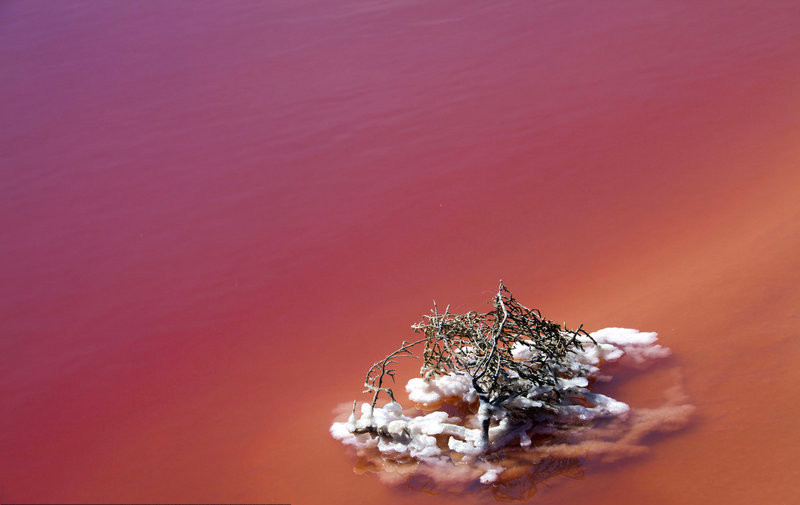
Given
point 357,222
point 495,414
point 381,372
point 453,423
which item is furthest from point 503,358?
point 357,222

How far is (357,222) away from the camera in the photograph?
5410mm

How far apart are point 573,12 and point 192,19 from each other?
413 cm

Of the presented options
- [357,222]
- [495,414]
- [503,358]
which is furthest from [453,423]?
[357,222]

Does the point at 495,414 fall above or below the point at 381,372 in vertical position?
below

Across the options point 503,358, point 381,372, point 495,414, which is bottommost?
point 495,414

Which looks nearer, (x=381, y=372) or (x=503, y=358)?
(x=503, y=358)

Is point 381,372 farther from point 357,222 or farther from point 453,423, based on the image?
point 357,222

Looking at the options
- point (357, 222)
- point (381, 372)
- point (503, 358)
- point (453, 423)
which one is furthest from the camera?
point (357, 222)

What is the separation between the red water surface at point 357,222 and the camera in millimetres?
3701

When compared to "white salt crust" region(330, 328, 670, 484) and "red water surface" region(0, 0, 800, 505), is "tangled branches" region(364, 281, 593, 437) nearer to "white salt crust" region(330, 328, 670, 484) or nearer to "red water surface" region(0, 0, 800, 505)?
"white salt crust" region(330, 328, 670, 484)

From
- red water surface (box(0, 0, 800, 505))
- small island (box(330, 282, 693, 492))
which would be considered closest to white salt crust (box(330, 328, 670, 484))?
small island (box(330, 282, 693, 492))

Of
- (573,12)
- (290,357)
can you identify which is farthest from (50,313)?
(573,12)

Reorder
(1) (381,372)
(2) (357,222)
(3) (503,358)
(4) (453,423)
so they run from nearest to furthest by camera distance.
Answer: (3) (503,358), (4) (453,423), (1) (381,372), (2) (357,222)

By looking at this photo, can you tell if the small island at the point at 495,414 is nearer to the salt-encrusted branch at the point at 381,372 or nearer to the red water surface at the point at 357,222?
the salt-encrusted branch at the point at 381,372
